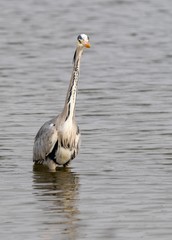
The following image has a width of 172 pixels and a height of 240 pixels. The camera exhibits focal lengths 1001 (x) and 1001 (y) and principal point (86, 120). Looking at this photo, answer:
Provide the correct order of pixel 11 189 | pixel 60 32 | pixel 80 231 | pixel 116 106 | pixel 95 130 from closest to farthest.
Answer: pixel 80 231 → pixel 11 189 → pixel 95 130 → pixel 116 106 → pixel 60 32

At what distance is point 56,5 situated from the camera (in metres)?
27.6

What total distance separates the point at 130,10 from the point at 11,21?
3.57 metres

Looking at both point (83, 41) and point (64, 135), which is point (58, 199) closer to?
point (64, 135)

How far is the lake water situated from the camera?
9.36 meters

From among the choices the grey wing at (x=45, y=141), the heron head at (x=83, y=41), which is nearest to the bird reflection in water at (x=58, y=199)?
the grey wing at (x=45, y=141)

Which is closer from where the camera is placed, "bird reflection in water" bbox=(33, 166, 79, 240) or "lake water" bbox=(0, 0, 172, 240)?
"bird reflection in water" bbox=(33, 166, 79, 240)

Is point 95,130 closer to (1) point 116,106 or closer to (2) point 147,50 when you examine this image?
(1) point 116,106

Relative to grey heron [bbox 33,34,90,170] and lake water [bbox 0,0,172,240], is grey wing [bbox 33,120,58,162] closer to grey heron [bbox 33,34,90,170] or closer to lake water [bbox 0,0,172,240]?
grey heron [bbox 33,34,90,170]

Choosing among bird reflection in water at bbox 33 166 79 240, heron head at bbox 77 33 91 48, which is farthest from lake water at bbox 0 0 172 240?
heron head at bbox 77 33 91 48

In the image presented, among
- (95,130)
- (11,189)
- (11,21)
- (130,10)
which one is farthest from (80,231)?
(130,10)

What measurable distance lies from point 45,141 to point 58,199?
154cm

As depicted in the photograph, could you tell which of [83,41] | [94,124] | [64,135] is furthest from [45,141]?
[94,124]

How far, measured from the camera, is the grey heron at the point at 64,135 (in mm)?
11844

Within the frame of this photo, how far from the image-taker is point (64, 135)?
1184cm
